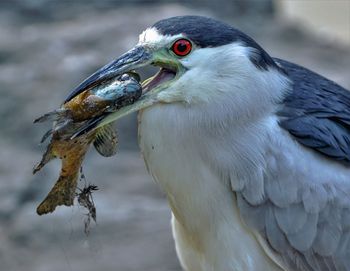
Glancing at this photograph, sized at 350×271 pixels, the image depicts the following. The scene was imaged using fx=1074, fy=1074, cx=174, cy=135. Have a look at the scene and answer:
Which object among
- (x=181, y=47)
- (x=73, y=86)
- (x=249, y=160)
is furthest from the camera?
(x=73, y=86)

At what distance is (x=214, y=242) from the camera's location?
432 centimetres

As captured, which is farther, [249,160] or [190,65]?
[249,160]

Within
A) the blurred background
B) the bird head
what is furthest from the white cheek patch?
the blurred background

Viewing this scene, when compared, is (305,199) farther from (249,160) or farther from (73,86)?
(73,86)

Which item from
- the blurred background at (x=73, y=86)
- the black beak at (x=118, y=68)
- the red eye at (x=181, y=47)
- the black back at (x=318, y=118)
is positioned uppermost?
the red eye at (x=181, y=47)

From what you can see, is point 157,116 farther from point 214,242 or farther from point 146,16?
point 146,16

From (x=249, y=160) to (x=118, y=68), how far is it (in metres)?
0.64

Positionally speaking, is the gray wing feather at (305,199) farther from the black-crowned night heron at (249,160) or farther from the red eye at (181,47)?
the red eye at (181,47)

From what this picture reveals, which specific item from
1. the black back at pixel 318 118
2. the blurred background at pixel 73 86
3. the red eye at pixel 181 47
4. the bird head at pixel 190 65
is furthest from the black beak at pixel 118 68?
the blurred background at pixel 73 86

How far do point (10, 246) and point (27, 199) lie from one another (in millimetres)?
415

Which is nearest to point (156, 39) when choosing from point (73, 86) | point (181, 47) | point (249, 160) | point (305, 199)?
point (181, 47)

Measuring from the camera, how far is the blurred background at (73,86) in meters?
5.90

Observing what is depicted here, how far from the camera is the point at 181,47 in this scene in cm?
404

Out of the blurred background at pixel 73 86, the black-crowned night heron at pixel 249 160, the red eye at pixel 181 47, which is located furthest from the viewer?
the blurred background at pixel 73 86
